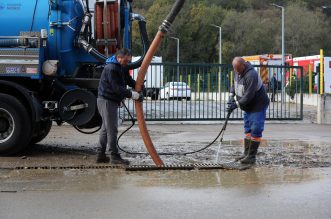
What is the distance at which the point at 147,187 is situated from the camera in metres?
6.79

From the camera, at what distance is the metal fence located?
15859 mm

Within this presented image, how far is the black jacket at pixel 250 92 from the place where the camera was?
27.2 ft

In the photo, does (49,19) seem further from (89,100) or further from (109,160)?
(109,160)

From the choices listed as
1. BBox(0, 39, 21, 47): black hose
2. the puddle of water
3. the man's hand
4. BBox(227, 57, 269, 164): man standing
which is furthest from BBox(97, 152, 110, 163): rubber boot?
BBox(0, 39, 21, 47): black hose

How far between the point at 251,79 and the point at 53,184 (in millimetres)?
3324

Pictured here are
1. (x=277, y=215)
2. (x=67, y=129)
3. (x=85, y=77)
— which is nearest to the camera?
(x=277, y=215)

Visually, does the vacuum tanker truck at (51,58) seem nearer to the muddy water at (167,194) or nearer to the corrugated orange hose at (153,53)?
the corrugated orange hose at (153,53)

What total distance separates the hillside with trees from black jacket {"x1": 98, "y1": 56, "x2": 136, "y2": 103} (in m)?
62.1

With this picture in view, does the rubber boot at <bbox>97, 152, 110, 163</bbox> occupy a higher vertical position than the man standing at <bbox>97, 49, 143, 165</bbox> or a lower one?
lower

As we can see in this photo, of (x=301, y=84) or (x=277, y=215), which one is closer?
(x=277, y=215)

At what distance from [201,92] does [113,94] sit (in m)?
8.65

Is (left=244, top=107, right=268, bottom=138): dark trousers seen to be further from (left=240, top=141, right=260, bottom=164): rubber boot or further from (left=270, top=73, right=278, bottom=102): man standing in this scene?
(left=270, top=73, right=278, bottom=102): man standing

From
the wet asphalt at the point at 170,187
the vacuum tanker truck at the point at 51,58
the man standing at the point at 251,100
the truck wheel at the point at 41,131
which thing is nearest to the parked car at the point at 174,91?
the wet asphalt at the point at 170,187

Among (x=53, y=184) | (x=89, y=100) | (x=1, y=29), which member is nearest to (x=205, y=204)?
(x=53, y=184)
